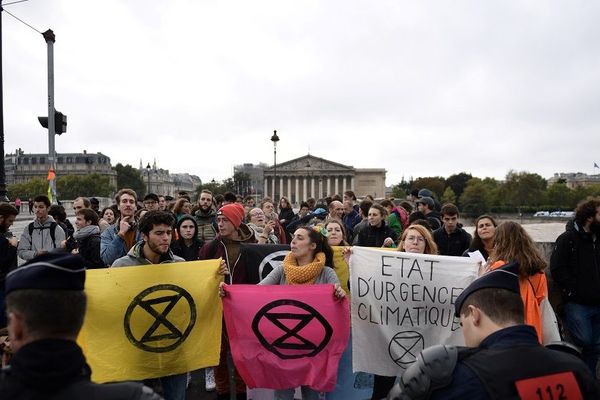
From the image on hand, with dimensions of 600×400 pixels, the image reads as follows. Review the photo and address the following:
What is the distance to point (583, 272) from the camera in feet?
16.1

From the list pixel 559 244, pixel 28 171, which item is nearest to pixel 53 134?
pixel 559 244

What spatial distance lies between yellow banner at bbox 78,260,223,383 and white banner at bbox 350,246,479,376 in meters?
1.44

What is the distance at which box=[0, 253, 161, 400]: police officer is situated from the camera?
1.67 meters

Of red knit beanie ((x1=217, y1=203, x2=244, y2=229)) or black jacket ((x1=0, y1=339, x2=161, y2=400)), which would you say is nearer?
black jacket ((x1=0, y1=339, x2=161, y2=400))

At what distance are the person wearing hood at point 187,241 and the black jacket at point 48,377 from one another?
4643mm

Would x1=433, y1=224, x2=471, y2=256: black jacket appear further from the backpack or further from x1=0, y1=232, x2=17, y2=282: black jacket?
x1=0, y1=232, x2=17, y2=282: black jacket

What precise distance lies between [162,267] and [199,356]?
844 millimetres

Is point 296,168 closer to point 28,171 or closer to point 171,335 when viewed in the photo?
point 28,171

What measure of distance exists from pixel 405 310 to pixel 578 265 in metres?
1.84

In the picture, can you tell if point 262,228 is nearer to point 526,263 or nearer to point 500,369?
point 526,263

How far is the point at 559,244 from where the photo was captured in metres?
5.05

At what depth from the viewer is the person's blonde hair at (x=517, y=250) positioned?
12.8ft

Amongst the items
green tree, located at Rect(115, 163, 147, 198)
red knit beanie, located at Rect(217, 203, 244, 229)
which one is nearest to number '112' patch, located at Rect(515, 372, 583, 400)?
red knit beanie, located at Rect(217, 203, 244, 229)

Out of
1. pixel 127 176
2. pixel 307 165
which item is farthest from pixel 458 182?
pixel 127 176
